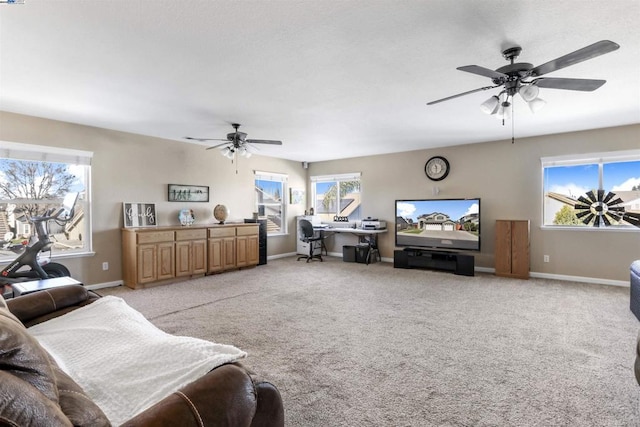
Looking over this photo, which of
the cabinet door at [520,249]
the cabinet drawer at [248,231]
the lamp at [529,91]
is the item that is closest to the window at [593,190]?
→ the cabinet door at [520,249]

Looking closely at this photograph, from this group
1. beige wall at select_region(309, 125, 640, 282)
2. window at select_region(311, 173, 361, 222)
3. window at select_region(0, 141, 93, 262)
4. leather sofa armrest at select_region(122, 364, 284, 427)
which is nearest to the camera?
leather sofa armrest at select_region(122, 364, 284, 427)

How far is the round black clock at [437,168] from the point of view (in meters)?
6.29

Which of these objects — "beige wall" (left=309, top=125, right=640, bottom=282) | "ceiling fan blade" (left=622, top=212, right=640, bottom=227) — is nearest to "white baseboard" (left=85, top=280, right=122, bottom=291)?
"beige wall" (left=309, top=125, right=640, bottom=282)

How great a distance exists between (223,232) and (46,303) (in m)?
3.99

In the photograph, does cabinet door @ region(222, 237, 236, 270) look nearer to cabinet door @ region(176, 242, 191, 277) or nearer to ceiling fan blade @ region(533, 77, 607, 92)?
cabinet door @ region(176, 242, 191, 277)

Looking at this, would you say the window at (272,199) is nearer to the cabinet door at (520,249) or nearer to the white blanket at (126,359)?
the cabinet door at (520,249)

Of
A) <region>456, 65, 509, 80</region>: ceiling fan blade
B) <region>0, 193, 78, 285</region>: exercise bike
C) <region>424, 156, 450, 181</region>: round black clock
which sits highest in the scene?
<region>456, 65, 509, 80</region>: ceiling fan blade

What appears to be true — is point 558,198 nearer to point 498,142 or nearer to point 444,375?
point 498,142

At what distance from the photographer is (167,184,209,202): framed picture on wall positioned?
567cm

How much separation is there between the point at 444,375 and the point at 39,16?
358 centimetres

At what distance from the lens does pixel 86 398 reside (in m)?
0.91

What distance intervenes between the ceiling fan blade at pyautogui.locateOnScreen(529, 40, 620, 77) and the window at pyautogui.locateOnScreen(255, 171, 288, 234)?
5.63m

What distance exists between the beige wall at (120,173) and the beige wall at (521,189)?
3470 mm

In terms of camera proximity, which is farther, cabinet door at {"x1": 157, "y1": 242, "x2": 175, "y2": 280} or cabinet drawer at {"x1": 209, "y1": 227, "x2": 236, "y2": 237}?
cabinet drawer at {"x1": 209, "y1": 227, "x2": 236, "y2": 237}
